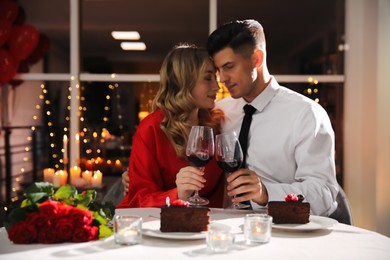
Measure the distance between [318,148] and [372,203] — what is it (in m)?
1.67

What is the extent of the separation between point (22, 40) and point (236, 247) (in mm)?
2831

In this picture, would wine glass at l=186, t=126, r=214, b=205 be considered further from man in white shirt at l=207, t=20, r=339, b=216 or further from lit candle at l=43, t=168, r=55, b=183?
lit candle at l=43, t=168, r=55, b=183

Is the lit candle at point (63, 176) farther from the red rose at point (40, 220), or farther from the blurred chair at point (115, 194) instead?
the red rose at point (40, 220)

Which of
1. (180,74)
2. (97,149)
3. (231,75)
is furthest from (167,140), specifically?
(97,149)

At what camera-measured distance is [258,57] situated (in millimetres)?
2533

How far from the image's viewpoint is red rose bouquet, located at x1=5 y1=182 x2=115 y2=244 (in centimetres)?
134

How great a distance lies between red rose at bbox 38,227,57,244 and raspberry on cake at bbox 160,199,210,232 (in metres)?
0.27

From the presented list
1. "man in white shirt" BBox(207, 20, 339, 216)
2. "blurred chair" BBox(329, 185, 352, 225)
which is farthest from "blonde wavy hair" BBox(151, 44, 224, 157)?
"blurred chair" BBox(329, 185, 352, 225)

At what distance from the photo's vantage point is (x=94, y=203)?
1.48m

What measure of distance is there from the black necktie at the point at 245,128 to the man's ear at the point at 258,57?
209mm

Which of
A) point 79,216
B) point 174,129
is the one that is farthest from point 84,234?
point 174,129

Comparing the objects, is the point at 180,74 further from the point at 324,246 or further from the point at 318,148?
the point at 324,246

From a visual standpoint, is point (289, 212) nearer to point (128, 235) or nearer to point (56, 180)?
point (128, 235)

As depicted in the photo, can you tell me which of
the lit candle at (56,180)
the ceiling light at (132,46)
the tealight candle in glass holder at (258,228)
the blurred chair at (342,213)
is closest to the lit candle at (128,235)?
the tealight candle in glass holder at (258,228)
